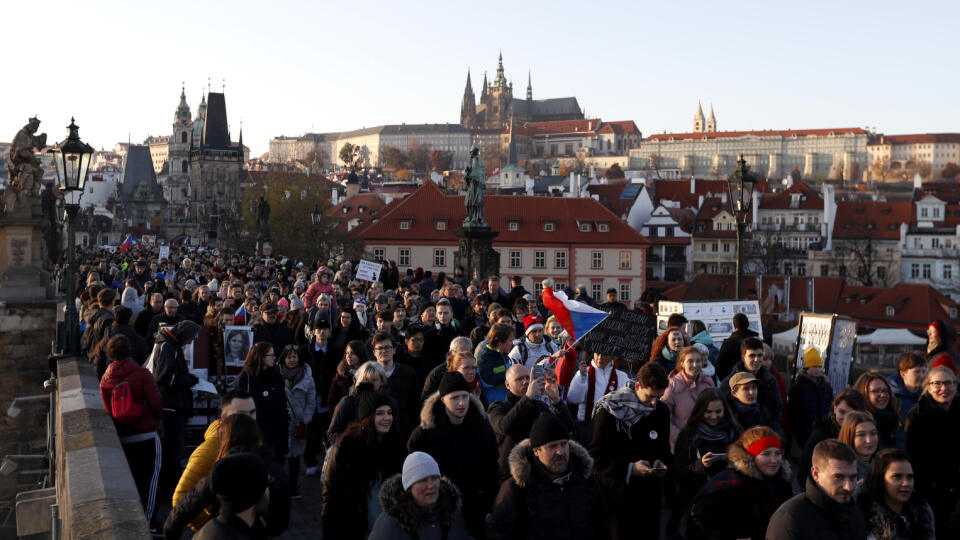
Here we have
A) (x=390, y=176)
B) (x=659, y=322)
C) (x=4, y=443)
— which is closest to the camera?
(x=659, y=322)

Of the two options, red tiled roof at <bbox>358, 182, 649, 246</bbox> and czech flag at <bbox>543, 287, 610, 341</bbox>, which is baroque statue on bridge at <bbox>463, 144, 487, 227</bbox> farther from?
red tiled roof at <bbox>358, 182, 649, 246</bbox>

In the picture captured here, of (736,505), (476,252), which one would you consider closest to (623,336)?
(736,505)

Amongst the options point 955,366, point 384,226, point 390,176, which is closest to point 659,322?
point 955,366

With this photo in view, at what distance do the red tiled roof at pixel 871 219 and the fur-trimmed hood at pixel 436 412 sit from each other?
76.6 meters

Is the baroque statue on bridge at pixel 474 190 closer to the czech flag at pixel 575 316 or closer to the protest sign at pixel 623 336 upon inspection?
the czech flag at pixel 575 316

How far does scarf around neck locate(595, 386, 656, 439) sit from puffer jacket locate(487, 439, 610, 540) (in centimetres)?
94

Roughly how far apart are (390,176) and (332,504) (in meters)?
153

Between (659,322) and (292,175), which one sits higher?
(292,175)

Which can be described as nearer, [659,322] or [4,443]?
[659,322]

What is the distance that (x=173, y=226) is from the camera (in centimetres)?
13000

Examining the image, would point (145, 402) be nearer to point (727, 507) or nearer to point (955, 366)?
point (727, 507)

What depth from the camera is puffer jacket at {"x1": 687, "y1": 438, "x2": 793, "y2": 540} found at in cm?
498

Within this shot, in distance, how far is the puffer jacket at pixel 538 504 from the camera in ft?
16.1

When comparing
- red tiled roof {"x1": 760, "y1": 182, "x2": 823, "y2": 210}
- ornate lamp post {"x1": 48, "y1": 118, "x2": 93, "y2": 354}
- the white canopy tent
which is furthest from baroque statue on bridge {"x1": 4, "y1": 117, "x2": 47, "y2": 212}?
red tiled roof {"x1": 760, "y1": 182, "x2": 823, "y2": 210}
